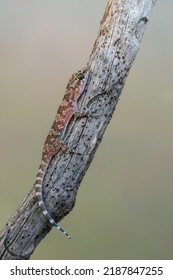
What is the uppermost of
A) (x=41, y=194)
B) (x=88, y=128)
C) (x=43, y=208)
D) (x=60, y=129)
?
(x=88, y=128)

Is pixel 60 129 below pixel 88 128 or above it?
below

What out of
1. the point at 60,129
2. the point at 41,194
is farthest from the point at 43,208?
the point at 60,129

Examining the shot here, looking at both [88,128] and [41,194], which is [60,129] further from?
[41,194]

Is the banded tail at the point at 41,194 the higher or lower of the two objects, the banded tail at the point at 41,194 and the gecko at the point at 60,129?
the lower

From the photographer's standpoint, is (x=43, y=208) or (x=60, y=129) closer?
(x=43, y=208)
